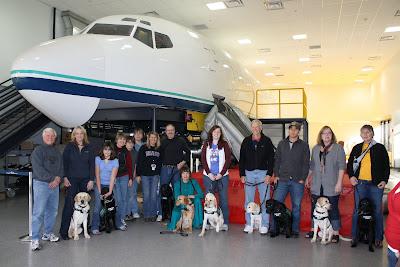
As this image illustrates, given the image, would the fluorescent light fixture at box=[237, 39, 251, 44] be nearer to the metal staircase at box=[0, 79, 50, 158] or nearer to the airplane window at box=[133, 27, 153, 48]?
the airplane window at box=[133, 27, 153, 48]

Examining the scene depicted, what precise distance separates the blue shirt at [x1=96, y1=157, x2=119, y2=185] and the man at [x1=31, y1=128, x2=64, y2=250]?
0.60 meters

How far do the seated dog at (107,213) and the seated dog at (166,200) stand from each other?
35.5 inches

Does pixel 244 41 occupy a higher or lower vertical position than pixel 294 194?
higher

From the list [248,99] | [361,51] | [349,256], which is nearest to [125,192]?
[349,256]

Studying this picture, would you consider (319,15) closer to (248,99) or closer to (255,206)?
(248,99)

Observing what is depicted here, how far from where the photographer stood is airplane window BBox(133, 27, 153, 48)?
6.51 meters

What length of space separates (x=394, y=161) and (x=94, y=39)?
1754 cm

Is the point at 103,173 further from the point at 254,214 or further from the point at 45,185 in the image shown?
the point at 254,214

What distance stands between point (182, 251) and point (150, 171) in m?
1.83

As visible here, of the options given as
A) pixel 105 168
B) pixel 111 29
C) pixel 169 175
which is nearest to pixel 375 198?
pixel 169 175

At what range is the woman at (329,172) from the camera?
4820 mm

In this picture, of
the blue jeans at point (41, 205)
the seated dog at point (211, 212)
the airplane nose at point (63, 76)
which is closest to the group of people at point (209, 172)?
the blue jeans at point (41, 205)

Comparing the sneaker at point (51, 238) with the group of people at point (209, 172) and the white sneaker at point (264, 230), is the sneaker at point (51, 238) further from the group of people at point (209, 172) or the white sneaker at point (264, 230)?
the white sneaker at point (264, 230)

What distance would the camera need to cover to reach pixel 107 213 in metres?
5.19
